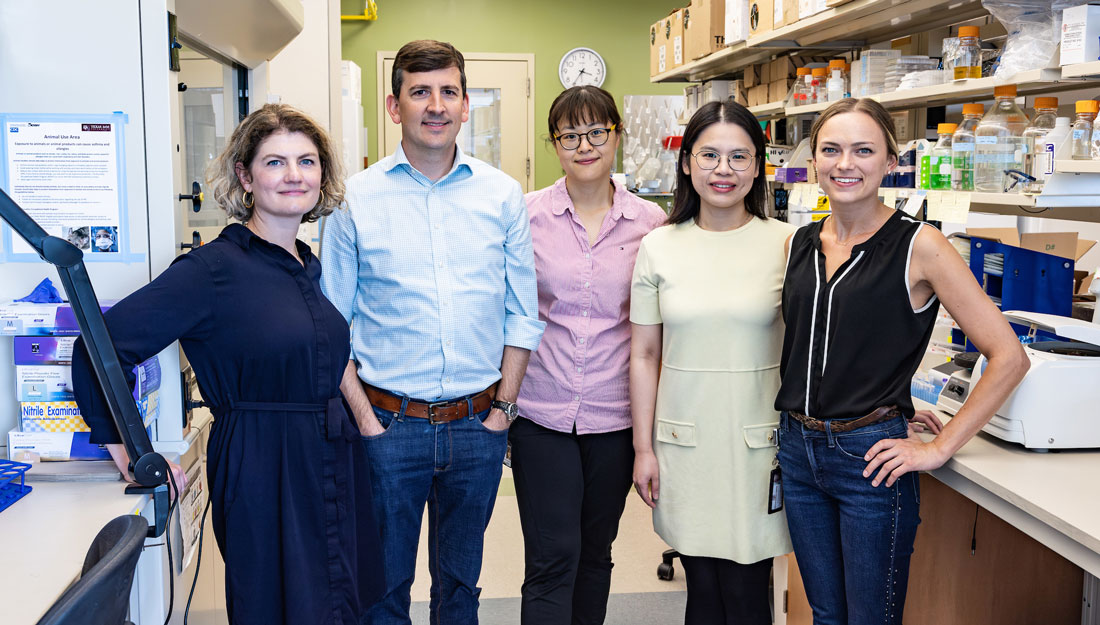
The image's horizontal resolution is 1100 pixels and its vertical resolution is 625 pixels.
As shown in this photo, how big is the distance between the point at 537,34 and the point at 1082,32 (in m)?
5.82

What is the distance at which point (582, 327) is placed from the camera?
2.16 metres

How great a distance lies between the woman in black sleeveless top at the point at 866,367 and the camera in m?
1.72

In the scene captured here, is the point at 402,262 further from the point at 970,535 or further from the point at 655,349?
the point at 970,535

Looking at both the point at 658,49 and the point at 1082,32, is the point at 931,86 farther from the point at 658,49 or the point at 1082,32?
the point at 658,49

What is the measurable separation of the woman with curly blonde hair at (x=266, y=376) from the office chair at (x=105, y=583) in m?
0.41

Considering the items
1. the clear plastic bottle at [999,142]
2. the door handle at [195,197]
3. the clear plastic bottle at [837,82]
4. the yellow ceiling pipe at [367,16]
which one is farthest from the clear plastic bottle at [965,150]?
the yellow ceiling pipe at [367,16]

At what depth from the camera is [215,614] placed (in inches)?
95.0

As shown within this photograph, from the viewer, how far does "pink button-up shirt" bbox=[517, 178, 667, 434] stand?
7.02ft

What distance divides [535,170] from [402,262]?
5.55 meters

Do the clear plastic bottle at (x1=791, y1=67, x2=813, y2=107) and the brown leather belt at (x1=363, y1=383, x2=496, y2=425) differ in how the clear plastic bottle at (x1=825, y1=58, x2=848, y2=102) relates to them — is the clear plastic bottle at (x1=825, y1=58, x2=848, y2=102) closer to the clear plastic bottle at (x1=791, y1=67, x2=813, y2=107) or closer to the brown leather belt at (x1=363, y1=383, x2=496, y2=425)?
the clear plastic bottle at (x1=791, y1=67, x2=813, y2=107)

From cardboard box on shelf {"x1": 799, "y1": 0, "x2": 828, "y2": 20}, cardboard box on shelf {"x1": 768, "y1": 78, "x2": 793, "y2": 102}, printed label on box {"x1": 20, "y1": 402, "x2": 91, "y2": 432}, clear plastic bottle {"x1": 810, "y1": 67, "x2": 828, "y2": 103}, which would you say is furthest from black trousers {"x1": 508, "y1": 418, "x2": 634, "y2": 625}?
cardboard box on shelf {"x1": 768, "y1": 78, "x2": 793, "y2": 102}

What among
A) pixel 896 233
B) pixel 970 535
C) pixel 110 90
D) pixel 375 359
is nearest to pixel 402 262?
pixel 375 359

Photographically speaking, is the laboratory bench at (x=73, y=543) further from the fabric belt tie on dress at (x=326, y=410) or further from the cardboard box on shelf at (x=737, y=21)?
the cardboard box on shelf at (x=737, y=21)

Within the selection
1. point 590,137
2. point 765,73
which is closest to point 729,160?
point 590,137
